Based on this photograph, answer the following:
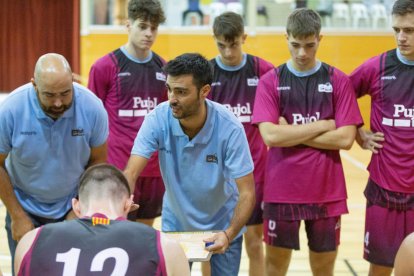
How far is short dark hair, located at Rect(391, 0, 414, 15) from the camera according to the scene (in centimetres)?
501

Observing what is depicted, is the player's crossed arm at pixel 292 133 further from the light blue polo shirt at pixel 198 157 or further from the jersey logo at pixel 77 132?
the jersey logo at pixel 77 132

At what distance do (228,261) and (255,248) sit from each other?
1274 millimetres

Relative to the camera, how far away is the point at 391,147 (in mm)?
5184

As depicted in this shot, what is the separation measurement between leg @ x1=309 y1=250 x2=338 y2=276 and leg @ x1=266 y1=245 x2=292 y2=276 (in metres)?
0.20

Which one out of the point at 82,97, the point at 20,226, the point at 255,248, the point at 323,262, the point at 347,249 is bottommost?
the point at 347,249

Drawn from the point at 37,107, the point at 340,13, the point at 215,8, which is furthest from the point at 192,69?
the point at 340,13

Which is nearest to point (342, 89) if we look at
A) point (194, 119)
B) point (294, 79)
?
point (294, 79)

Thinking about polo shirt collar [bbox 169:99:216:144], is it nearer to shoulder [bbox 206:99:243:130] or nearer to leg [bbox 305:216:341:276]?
shoulder [bbox 206:99:243:130]

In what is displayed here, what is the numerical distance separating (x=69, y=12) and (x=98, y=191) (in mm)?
12832

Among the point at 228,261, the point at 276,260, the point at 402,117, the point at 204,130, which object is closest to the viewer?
the point at 204,130

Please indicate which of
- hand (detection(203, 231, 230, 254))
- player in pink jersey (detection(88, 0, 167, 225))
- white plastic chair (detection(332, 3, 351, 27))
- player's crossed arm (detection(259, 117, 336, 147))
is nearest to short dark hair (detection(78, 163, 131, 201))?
hand (detection(203, 231, 230, 254))

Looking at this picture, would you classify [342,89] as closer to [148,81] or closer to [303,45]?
[303,45]

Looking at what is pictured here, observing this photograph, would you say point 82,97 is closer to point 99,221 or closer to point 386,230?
point 99,221

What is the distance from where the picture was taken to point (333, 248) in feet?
17.4
